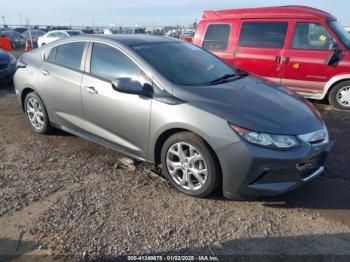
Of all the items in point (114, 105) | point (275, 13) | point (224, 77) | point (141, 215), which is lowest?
point (141, 215)

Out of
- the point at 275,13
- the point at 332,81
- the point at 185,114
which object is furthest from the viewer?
the point at 275,13

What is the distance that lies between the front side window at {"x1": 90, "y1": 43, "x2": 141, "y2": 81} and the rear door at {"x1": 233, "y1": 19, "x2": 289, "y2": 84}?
425 cm

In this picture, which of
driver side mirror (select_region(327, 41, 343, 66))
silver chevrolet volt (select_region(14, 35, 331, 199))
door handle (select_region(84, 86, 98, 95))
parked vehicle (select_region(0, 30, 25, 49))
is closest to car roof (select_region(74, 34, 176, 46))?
silver chevrolet volt (select_region(14, 35, 331, 199))

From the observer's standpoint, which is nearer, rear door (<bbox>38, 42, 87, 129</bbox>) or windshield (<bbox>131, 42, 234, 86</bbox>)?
windshield (<bbox>131, 42, 234, 86</bbox>)

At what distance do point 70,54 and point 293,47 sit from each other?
15.3 feet

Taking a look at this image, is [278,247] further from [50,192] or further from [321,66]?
[321,66]

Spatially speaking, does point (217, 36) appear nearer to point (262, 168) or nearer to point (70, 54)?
point (70, 54)

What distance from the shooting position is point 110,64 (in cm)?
408

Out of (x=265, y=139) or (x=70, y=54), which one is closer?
(x=265, y=139)

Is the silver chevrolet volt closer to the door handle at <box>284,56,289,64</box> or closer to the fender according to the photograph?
the door handle at <box>284,56,289,64</box>

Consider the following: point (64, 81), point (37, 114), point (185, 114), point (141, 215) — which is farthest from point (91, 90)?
point (141, 215)

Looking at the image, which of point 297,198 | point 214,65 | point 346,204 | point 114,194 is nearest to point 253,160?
point 297,198

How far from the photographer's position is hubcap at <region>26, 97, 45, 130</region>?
16.8 feet

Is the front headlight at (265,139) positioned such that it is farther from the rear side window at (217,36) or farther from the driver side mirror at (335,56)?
the rear side window at (217,36)
